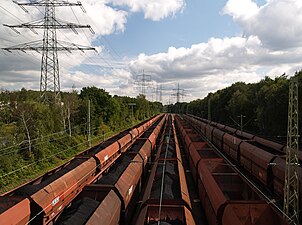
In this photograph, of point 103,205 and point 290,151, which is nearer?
point 103,205

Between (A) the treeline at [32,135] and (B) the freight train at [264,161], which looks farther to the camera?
(A) the treeline at [32,135]

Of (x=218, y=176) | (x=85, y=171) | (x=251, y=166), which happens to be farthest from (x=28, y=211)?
(x=251, y=166)

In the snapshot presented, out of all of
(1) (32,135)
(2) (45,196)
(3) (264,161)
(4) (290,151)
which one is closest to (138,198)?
(2) (45,196)

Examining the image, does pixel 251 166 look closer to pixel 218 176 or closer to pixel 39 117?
pixel 218 176

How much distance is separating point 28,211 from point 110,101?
38.7 m

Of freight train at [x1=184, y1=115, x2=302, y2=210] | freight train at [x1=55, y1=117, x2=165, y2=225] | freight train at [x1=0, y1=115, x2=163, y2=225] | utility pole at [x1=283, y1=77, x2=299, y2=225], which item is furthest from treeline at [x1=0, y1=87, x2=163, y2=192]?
freight train at [x1=184, y1=115, x2=302, y2=210]

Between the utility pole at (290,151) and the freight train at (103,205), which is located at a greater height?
the utility pole at (290,151)

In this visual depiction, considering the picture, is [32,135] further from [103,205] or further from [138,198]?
[103,205]

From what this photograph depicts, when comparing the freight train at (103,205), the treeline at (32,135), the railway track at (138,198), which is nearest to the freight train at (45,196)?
the railway track at (138,198)

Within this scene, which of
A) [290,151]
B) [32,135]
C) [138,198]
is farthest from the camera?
[32,135]

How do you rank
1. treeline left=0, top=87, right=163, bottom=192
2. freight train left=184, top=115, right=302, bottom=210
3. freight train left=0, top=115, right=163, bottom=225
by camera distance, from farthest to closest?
treeline left=0, top=87, right=163, bottom=192 → freight train left=184, top=115, right=302, bottom=210 → freight train left=0, top=115, right=163, bottom=225

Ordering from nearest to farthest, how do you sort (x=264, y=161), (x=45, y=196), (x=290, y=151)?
(x=290, y=151), (x=45, y=196), (x=264, y=161)

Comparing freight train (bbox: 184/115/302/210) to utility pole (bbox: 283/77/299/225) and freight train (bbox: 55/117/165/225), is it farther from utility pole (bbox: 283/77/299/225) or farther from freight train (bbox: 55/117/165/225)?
freight train (bbox: 55/117/165/225)

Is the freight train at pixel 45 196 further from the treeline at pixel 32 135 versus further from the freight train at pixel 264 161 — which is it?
the freight train at pixel 264 161
